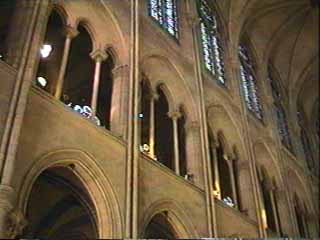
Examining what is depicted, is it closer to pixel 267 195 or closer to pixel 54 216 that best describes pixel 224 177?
pixel 267 195

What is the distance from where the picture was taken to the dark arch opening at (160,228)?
391 inches

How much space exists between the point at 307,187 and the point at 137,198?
41.4 ft

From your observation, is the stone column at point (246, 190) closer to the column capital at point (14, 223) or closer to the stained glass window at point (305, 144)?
the column capital at point (14, 223)

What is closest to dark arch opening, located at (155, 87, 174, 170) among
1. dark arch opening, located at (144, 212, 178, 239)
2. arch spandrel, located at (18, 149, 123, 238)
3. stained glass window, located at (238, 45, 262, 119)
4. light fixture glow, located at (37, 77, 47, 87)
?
stained glass window, located at (238, 45, 262, 119)

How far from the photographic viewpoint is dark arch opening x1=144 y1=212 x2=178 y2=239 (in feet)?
32.6

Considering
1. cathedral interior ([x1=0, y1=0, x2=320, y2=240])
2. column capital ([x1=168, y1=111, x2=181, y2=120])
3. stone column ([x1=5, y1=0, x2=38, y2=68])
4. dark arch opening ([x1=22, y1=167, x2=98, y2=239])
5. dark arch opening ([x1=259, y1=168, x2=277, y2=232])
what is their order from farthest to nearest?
dark arch opening ([x1=259, y1=168, x2=277, y2=232]), dark arch opening ([x1=22, y1=167, x2=98, y2=239]), column capital ([x1=168, y1=111, x2=181, y2=120]), cathedral interior ([x1=0, y1=0, x2=320, y2=240]), stone column ([x1=5, y1=0, x2=38, y2=68])

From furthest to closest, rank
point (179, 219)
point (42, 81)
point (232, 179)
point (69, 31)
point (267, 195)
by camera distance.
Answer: point (267, 195) → point (232, 179) → point (42, 81) → point (179, 219) → point (69, 31)

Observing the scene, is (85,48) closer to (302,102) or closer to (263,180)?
(263,180)

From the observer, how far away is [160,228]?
11.7 meters

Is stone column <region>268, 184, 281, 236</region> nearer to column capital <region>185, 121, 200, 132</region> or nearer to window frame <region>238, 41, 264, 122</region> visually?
window frame <region>238, 41, 264, 122</region>

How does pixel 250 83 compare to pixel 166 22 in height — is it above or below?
above

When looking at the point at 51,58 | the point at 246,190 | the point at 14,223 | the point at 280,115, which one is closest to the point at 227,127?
the point at 246,190

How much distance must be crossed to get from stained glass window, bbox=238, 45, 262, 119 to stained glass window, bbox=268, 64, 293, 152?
191cm

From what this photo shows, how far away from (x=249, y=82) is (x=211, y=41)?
123 inches
